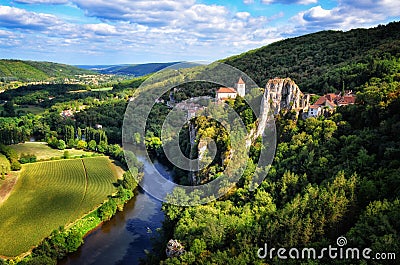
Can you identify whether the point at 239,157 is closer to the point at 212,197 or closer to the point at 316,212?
the point at 212,197

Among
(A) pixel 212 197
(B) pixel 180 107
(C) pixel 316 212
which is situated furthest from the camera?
(B) pixel 180 107

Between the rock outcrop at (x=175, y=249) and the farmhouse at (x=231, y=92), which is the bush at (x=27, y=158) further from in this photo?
the rock outcrop at (x=175, y=249)

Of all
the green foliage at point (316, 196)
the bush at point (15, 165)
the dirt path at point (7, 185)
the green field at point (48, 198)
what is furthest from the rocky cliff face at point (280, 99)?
the bush at point (15, 165)

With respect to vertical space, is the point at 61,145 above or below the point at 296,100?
below

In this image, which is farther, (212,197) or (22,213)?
(22,213)

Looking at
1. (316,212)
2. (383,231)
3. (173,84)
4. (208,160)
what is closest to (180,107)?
(173,84)

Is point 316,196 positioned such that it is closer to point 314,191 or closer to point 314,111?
point 314,191

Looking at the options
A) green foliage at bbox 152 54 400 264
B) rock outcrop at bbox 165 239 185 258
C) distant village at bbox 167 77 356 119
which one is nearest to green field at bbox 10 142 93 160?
green foliage at bbox 152 54 400 264

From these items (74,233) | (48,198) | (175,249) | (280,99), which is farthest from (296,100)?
(48,198)
